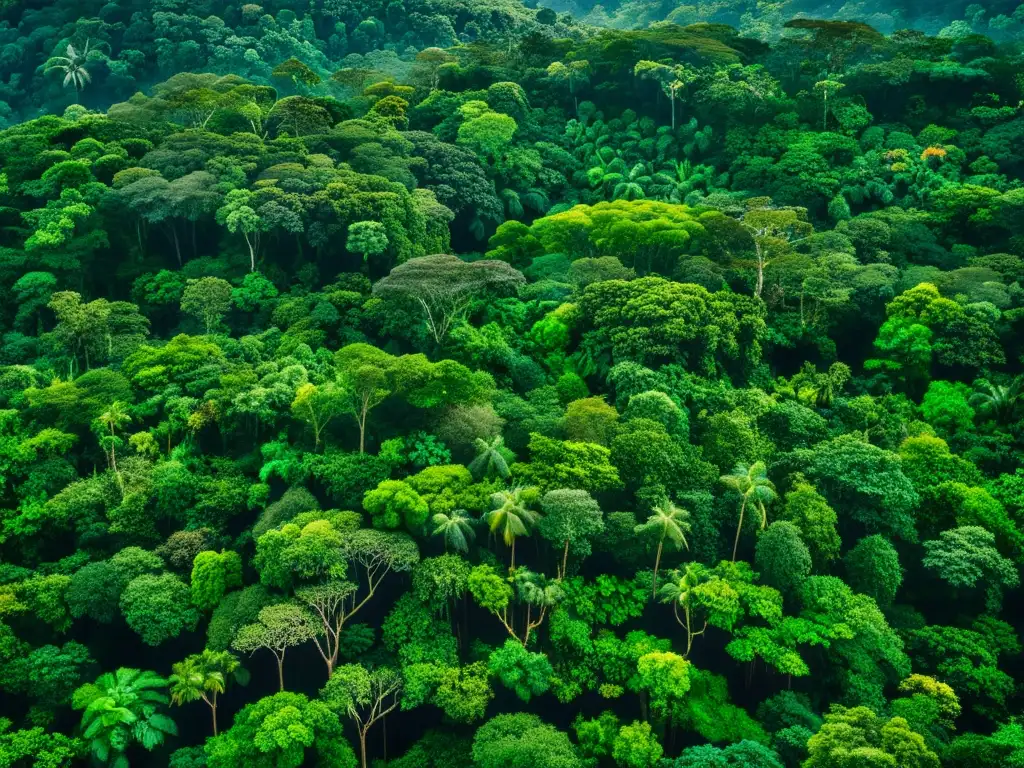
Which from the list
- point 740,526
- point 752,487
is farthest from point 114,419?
point 752,487

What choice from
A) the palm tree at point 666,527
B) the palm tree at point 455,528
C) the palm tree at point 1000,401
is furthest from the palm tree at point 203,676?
the palm tree at point 1000,401

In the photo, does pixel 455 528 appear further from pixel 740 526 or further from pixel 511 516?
pixel 740 526

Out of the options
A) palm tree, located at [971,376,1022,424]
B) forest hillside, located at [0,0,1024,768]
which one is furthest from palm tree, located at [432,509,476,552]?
palm tree, located at [971,376,1022,424]

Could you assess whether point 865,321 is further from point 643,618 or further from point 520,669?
point 520,669

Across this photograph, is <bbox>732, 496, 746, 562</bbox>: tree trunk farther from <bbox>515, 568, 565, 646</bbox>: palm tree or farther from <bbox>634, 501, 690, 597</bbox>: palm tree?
<bbox>515, 568, 565, 646</bbox>: palm tree

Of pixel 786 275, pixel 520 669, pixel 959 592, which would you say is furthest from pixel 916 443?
pixel 520 669

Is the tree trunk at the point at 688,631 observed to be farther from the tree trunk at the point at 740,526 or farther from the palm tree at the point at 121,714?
the palm tree at the point at 121,714

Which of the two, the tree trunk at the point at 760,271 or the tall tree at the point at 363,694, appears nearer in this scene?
the tall tree at the point at 363,694
